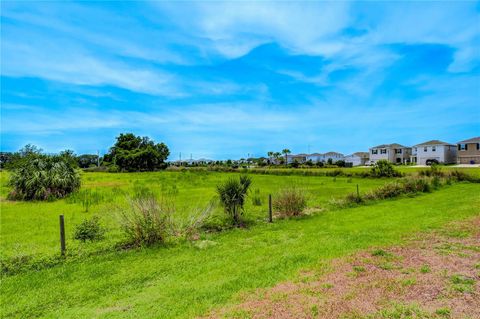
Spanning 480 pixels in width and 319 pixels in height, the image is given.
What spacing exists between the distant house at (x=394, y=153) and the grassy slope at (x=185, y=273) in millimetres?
66795

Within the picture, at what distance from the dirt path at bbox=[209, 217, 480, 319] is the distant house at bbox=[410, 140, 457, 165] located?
5920 cm

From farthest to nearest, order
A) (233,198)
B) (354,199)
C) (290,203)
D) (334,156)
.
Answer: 1. (334,156)
2. (354,199)
3. (290,203)
4. (233,198)

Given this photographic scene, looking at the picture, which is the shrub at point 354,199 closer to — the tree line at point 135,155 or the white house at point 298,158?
the tree line at point 135,155

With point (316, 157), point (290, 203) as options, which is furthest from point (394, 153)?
point (290, 203)

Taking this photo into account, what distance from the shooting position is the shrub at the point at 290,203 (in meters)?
11.9

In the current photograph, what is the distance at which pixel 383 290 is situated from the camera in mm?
4547

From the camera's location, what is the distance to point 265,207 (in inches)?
564

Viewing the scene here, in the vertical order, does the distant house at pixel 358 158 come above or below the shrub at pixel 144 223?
above

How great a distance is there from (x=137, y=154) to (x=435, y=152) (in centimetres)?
5814

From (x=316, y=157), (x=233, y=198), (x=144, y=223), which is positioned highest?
(x=316, y=157)

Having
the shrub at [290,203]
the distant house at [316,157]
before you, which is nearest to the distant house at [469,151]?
the distant house at [316,157]

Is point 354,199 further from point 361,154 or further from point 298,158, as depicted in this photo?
point 298,158

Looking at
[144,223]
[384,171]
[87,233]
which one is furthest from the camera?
[384,171]

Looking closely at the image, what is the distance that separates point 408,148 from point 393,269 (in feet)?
252
